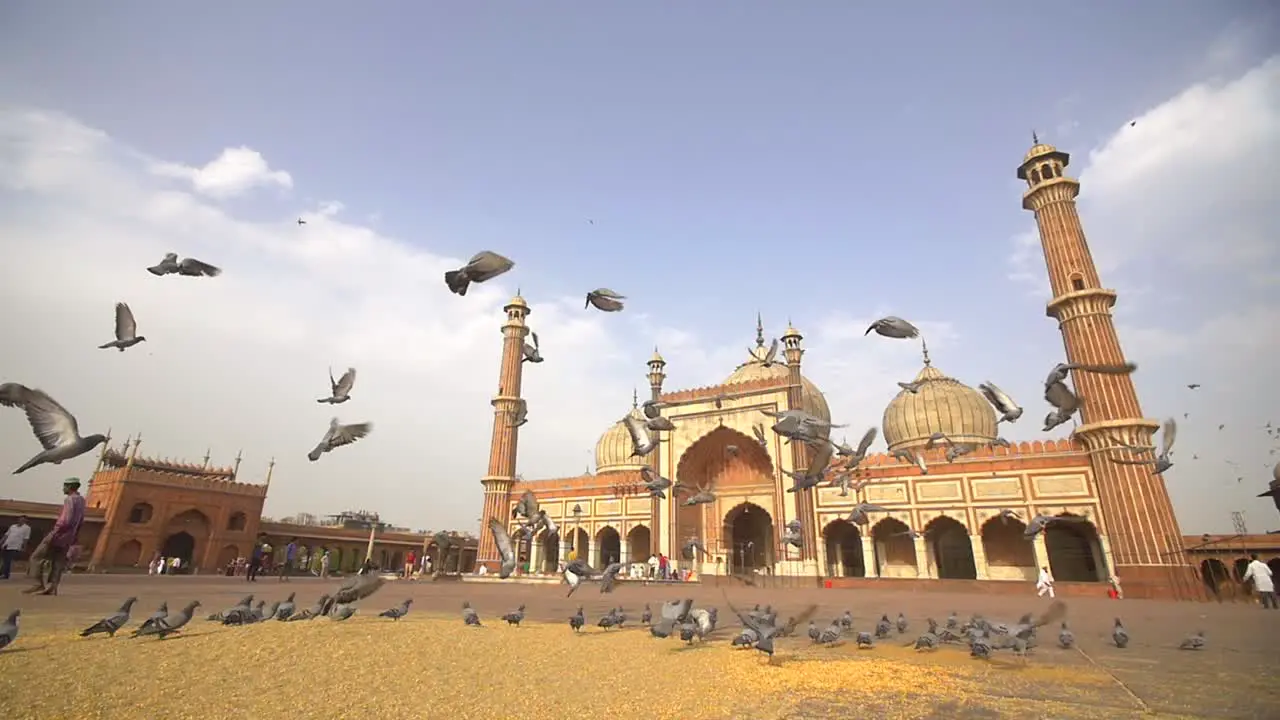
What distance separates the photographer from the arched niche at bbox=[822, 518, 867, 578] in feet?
A: 94.7

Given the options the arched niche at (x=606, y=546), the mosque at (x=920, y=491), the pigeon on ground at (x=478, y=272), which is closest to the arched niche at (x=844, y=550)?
the mosque at (x=920, y=491)

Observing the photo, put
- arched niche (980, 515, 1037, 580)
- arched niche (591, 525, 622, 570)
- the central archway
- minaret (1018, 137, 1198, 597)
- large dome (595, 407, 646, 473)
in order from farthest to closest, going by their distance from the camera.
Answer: large dome (595, 407, 646, 473), arched niche (591, 525, 622, 570), the central archway, arched niche (980, 515, 1037, 580), minaret (1018, 137, 1198, 597)

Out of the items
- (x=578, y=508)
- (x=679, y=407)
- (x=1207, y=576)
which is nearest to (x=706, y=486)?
(x=679, y=407)

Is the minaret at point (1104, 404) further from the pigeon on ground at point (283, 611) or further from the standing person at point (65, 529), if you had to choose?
the standing person at point (65, 529)

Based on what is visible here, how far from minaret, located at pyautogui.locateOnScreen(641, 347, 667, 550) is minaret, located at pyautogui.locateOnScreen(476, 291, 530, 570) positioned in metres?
7.86

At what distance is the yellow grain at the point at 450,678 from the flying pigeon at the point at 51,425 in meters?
1.69

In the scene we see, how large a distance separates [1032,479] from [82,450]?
2785cm

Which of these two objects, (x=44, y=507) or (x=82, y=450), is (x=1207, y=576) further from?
(x=44, y=507)

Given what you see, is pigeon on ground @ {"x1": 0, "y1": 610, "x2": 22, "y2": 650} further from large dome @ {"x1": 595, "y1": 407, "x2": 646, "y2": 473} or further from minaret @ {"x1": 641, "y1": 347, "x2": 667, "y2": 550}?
large dome @ {"x1": 595, "y1": 407, "x2": 646, "y2": 473}

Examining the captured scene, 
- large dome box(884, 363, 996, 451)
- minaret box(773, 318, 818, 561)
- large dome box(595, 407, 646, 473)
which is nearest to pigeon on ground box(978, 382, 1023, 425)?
minaret box(773, 318, 818, 561)

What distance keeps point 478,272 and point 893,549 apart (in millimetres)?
26533

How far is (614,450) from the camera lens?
41.5 metres

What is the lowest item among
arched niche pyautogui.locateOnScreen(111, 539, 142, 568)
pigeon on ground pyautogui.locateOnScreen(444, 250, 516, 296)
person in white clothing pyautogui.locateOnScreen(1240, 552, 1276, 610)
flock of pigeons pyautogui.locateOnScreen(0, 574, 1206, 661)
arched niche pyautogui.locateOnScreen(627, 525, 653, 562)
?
flock of pigeons pyautogui.locateOnScreen(0, 574, 1206, 661)

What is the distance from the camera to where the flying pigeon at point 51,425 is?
6352 mm
